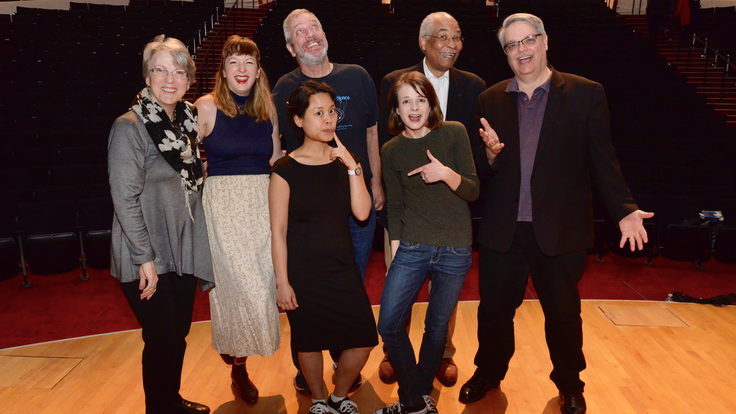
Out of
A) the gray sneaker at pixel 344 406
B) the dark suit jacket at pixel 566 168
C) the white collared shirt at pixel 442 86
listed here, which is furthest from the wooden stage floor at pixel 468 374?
the white collared shirt at pixel 442 86

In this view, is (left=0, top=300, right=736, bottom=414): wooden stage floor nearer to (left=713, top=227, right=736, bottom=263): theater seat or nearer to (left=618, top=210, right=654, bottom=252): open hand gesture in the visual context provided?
(left=618, top=210, right=654, bottom=252): open hand gesture

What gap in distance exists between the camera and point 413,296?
2.20 m

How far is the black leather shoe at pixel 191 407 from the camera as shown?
2.29 m

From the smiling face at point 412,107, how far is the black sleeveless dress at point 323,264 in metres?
0.32

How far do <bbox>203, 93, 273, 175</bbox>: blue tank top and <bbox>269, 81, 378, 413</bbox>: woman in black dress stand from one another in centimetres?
21

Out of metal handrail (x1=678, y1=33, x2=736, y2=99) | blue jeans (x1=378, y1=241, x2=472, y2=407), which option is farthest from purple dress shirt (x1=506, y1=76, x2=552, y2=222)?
Result: metal handrail (x1=678, y1=33, x2=736, y2=99)

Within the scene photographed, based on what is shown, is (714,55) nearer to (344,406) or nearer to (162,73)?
(344,406)

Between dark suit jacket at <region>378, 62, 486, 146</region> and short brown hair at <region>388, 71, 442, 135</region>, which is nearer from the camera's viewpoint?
short brown hair at <region>388, 71, 442, 135</region>

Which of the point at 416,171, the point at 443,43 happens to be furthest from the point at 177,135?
the point at 443,43

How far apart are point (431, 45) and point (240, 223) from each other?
49.1 inches

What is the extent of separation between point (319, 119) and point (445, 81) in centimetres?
89

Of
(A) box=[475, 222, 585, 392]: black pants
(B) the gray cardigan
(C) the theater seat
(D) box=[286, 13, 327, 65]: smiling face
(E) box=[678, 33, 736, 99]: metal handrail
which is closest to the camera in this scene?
(B) the gray cardigan

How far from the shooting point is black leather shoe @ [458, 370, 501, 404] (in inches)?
96.3

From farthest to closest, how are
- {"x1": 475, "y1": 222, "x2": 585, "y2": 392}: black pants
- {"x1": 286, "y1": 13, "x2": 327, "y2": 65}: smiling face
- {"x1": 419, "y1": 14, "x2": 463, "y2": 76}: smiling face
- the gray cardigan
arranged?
{"x1": 419, "y1": 14, "x2": 463, "y2": 76}: smiling face < {"x1": 286, "y1": 13, "x2": 327, "y2": 65}: smiling face < {"x1": 475, "y1": 222, "x2": 585, "y2": 392}: black pants < the gray cardigan
